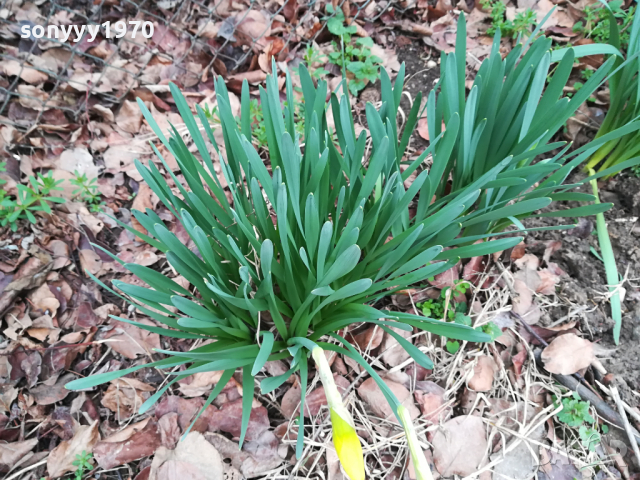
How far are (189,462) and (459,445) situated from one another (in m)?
0.76

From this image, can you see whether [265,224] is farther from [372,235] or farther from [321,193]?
[372,235]

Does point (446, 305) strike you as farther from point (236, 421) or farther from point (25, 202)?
point (25, 202)

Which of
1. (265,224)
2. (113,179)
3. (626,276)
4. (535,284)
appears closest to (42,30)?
(113,179)

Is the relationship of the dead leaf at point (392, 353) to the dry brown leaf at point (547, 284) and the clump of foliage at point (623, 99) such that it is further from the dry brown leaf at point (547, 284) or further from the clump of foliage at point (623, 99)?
the clump of foliage at point (623, 99)

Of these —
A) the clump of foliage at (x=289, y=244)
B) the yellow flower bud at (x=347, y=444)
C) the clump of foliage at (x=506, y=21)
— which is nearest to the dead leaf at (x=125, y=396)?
the clump of foliage at (x=289, y=244)

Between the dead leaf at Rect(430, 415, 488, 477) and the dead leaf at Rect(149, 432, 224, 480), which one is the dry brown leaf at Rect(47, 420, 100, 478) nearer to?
the dead leaf at Rect(149, 432, 224, 480)

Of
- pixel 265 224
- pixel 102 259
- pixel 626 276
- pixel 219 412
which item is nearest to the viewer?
pixel 265 224

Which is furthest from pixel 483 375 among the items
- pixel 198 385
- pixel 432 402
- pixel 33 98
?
pixel 33 98

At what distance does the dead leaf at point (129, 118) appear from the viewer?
1.82 m

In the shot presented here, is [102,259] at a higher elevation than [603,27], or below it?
below

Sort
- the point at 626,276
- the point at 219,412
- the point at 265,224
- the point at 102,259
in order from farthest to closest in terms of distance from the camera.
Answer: the point at 102,259, the point at 626,276, the point at 219,412, the point at 265,224

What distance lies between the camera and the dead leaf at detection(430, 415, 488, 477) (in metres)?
1.12

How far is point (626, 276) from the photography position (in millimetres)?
1380

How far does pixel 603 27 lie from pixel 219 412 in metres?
2.14
